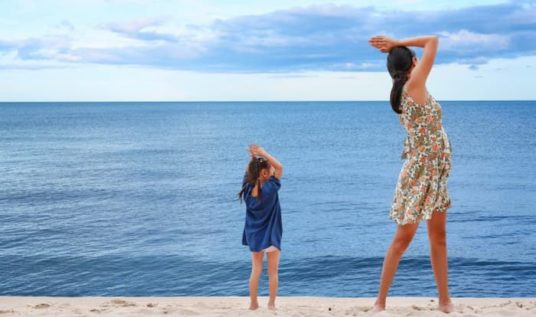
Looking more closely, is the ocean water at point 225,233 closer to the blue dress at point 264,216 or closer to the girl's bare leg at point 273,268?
the girl's bare leg at point 273,268

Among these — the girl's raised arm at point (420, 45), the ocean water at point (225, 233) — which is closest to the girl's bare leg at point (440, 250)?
the girl's raised arm at point (420, 45)

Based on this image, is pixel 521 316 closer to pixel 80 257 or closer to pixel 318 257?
pixel 318 257

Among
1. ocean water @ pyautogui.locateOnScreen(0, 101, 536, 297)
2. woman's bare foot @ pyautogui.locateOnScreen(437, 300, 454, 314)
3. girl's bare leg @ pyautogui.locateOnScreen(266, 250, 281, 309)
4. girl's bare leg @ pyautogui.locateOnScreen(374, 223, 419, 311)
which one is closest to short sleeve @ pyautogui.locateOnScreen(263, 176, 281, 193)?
girl's bare leg @ pyautogui.locateOnScreen(266, 250, 281, 309)

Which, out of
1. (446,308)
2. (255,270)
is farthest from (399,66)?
(255,270)

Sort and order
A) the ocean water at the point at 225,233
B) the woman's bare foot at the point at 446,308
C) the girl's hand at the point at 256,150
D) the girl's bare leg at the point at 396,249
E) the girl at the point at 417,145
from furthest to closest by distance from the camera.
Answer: the ocean water at the point at 225,233
the girl's hand at the point at 256,150
the woman's bare foot at the point at 446,308
the girl's bare leg at the point at 396,249
the girl at the point at 417,145

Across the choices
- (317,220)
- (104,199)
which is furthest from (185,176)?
(317,220)

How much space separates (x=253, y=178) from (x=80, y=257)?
29.5 feet

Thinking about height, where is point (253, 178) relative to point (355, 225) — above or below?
above

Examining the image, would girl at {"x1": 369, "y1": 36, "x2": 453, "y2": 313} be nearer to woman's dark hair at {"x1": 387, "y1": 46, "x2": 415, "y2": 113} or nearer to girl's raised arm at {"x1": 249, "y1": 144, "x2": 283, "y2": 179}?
woman's dark hair at {"x1": 387, "y1": 46, "x2": 415, "y2": 113}

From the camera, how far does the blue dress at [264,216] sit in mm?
6363

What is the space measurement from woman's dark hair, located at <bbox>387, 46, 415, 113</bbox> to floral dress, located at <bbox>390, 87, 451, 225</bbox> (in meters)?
0.07

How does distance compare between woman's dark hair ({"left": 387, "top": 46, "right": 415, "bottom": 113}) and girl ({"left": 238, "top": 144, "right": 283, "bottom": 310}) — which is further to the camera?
girl ({"left": 238, "top": 144, "right": 283, "bottom": 310})

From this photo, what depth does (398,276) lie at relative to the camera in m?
12.3

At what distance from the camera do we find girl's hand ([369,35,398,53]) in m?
4.95
